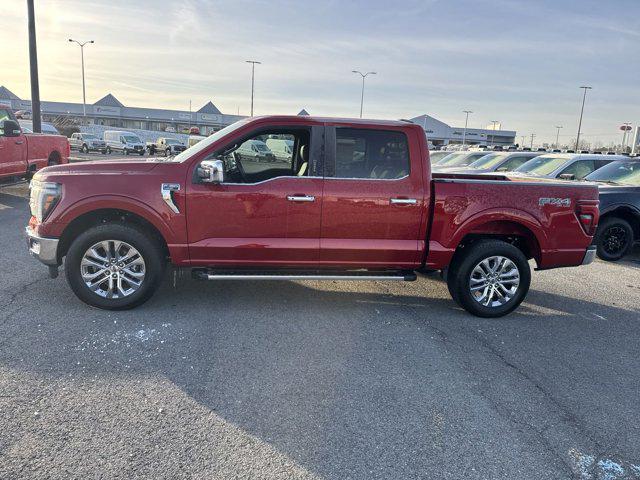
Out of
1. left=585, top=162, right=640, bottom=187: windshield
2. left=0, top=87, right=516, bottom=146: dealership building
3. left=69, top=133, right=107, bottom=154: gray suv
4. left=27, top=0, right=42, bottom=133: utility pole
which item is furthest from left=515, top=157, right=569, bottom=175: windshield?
left=0, top=87, right=516, bottom=146: dealership building

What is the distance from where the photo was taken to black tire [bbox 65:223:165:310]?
4.72 m

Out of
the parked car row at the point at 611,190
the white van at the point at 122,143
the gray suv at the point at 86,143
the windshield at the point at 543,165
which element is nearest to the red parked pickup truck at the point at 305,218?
the parked car row at the point at 611,190

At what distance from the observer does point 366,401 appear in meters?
3.41

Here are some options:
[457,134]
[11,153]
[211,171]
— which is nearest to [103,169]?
[211,171]

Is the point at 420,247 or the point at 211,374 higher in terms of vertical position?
the point at 420,247

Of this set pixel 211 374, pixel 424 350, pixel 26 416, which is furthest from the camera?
pixel 424 350

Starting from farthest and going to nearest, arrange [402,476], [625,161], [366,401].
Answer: [625,161], [366,401], [402,476]

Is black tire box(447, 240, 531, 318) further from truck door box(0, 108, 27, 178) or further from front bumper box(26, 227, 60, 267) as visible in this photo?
truck door box(0, 108, 27, 178)

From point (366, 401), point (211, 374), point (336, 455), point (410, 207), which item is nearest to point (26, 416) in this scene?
point (211, 374)

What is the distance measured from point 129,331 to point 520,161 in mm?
13337

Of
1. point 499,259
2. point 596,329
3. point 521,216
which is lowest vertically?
point 596,329

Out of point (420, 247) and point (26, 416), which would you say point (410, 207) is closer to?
point (420, 247)

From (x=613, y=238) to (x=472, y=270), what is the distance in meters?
5.02

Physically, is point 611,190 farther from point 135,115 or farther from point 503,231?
point 135,115
